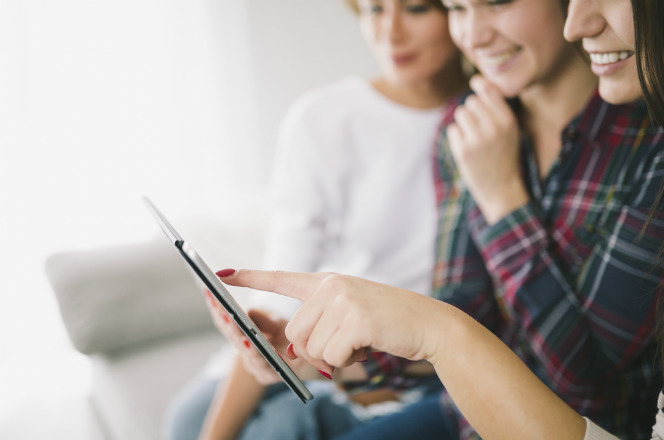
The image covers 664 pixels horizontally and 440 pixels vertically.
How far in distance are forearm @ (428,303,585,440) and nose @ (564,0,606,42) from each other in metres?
0.32

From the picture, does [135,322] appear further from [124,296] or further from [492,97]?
[492,97]

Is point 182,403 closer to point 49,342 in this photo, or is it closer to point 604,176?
point 604,176

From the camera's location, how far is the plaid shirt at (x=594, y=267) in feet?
2.27

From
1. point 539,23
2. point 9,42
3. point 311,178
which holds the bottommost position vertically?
point 311,178

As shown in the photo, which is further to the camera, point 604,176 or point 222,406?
point 222,406

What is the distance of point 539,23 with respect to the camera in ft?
2.48

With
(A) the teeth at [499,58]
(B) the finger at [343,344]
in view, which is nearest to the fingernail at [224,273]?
(B) the finger at [343,344]

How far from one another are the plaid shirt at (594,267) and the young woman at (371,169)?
0.31 m

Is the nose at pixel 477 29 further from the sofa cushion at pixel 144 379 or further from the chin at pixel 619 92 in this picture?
the sofa cushion at pixel 144 379

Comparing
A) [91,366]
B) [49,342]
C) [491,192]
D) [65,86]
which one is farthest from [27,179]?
[491,192]

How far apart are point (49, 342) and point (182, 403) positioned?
0.94 m

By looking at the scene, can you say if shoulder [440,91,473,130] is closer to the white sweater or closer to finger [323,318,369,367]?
the white sweater

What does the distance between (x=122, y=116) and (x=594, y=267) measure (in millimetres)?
1804

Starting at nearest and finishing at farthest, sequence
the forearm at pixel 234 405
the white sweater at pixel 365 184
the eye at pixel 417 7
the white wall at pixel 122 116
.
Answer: the forearm at pixel 234 405, the eye at pixel 417 7, the white sweater at pixel 365 184, the white wall at pixel 122 116
